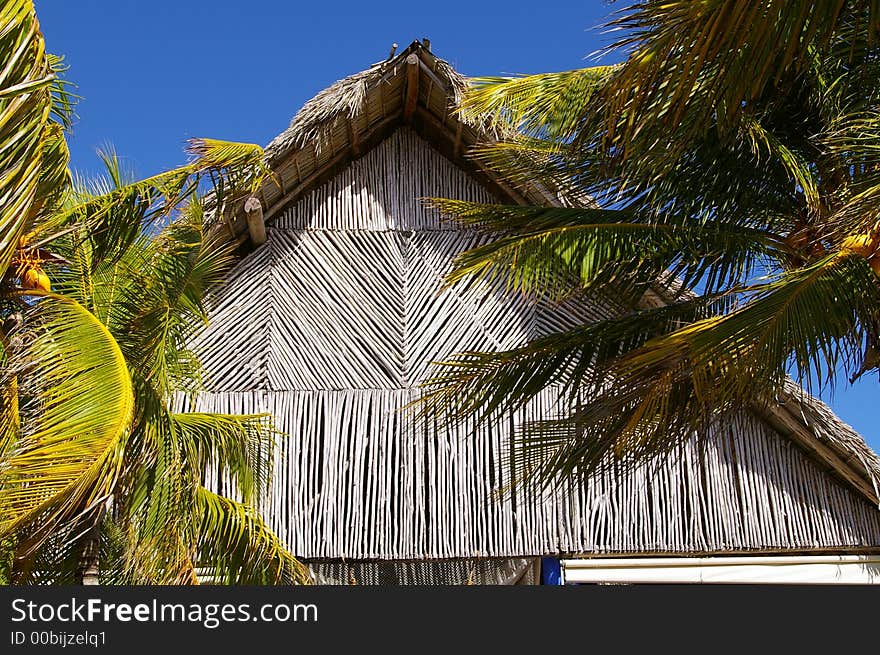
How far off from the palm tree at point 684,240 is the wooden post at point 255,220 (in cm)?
231

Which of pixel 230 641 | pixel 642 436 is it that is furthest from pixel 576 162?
pixel 230 641

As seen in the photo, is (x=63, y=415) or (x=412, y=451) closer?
(x=63, y=415)

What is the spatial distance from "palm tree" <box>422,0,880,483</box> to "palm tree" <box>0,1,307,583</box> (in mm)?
1449

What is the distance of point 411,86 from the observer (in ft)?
29.0

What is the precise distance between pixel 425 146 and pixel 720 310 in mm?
4300

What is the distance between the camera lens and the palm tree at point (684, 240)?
483 centimetres

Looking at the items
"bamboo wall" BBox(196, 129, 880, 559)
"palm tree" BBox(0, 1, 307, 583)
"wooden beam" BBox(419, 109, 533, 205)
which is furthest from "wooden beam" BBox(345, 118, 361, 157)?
"palm tree" BBox(0, 1, 307, 583)

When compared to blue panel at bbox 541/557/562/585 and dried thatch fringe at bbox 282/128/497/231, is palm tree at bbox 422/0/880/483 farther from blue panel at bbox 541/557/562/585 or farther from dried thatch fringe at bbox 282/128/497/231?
dried thatch fringe at bbox 282/128/497/231

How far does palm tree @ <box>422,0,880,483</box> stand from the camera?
4832mm

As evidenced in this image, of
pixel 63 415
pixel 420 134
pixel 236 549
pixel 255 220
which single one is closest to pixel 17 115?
pixel 63 415

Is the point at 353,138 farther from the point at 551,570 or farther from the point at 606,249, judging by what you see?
the point at 551,570

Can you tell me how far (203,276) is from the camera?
645 centimetres

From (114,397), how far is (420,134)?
17.4 ft

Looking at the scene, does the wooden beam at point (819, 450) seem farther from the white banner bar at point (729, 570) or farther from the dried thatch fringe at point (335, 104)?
the dried thatch fringe at point (335, 104)
